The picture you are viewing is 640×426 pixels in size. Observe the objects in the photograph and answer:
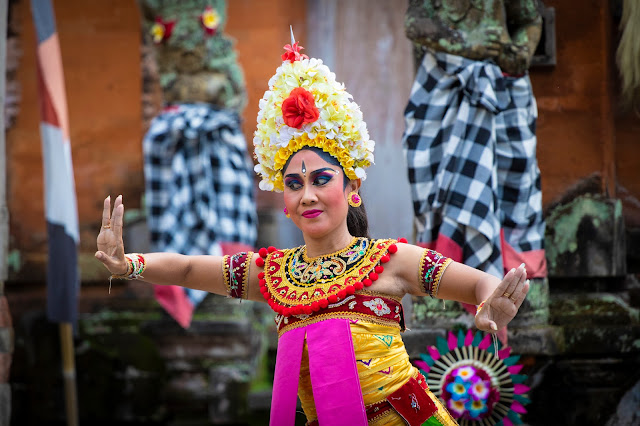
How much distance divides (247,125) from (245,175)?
2.31 ft

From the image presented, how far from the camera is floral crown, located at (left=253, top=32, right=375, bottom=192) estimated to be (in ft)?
8.17

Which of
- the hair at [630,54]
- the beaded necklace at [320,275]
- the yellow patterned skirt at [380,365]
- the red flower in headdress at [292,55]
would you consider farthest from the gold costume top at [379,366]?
the hair at [630,54]

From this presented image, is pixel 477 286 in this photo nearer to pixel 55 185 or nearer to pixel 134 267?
pixel 134 267

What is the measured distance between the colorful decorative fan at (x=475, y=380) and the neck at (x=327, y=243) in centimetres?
86

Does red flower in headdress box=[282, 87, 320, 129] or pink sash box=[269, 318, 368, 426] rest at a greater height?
red flower in headdress box=[282, 87, 320, 129]

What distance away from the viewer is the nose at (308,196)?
8.10ft

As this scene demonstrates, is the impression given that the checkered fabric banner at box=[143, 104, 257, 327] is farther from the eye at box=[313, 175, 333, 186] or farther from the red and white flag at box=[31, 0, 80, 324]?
the eye at box=[313, 175, 333, 186]

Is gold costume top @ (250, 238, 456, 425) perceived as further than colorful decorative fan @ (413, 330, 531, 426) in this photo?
No

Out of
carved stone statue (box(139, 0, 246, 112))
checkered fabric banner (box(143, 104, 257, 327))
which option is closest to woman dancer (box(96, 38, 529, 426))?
checkered fabric banner (box(143, 104, 257, 327))

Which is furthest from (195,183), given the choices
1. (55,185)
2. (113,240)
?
(113,240)

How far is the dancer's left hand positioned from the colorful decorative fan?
1053 mm

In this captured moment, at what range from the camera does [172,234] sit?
5273mm

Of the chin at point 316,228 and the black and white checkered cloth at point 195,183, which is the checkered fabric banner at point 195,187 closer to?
the black and white checkered cloth at point 195,183

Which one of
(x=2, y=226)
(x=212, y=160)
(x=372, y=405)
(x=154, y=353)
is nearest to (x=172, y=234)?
(x=212, y=160)
